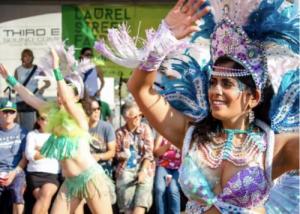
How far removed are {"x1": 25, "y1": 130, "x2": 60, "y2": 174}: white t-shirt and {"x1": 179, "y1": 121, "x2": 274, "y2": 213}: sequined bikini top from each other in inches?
189

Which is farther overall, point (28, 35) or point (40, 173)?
point (28, 35)

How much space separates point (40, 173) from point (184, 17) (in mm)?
5185

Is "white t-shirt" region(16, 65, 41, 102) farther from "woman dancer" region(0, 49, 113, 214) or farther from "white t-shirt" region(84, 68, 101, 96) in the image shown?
"woman dancer" region(0, 49, 113, 214)

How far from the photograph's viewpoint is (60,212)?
262 inches

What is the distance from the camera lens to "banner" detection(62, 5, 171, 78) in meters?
9.64

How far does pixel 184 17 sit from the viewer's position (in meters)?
2.93

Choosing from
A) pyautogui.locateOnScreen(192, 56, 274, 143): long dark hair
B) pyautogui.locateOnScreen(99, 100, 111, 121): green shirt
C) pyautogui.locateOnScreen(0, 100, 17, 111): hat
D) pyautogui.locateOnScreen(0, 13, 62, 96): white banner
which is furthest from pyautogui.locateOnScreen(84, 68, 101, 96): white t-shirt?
pyautogui.locateOnScreen(192, 56, 274, 143): long dark hair

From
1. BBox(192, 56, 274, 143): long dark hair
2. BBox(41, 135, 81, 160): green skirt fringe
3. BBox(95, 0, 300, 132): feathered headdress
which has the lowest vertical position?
BBox(41, 135, 81, 160): green skirt fringe

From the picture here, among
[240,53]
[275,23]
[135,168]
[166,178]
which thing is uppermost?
[275,23]

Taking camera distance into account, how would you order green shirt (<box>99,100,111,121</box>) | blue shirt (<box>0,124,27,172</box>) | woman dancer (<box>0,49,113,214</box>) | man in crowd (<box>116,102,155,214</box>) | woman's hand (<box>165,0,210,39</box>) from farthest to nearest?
green shirt (<box>99,100,111,121</box>)
blue shirt (<box>0,124,27,172</box>)
man in crowd (<box>116,102,155,214</box>)
woman dancer (<box>0,49,113,214</box>)
woman's hand (<box>165,0,210,39</box>)

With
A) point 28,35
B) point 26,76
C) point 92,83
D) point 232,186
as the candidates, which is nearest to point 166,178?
point 92,83

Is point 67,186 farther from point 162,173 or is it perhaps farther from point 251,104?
point 251,104

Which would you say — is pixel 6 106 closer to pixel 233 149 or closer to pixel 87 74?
pixel 87 74

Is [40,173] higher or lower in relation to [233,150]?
lower
